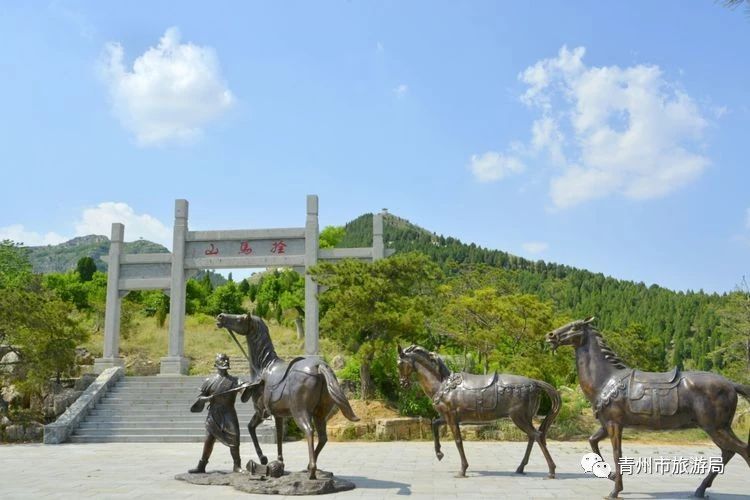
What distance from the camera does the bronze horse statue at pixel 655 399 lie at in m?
6.56

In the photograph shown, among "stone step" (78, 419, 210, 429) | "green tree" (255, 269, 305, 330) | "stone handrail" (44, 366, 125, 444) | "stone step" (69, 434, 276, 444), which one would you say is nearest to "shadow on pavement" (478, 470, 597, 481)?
"stone step" (69, 434, 276, 444)

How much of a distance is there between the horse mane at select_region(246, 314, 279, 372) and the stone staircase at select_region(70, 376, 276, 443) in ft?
20.7

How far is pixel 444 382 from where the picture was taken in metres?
8.80

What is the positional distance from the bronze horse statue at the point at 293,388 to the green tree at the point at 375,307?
24.0 ft

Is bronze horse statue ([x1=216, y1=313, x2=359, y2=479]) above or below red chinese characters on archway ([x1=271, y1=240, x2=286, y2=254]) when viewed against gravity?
below

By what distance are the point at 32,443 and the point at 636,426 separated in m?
13.3

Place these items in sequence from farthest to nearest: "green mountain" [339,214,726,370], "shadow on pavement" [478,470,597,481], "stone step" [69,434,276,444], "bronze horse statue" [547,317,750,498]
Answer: "green mountain" [339,214,726,370], "stone step" [69,434,276,444], "shadow on pavement" [478,470,597,481], "bronze horse statue" [547,317,750,498]

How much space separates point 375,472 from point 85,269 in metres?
39.3

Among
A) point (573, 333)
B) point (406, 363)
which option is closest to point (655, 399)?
point (573, 333)

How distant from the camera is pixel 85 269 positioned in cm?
4300

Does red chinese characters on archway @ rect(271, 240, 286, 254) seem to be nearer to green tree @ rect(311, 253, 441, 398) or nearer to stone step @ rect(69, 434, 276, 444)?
green tree @ rect(311, 253, 441, 398)

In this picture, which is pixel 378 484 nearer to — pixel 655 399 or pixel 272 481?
pixel 272 481

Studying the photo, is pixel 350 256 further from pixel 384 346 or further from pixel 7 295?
pixel 7 295

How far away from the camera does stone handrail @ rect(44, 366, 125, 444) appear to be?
14.2 meters
